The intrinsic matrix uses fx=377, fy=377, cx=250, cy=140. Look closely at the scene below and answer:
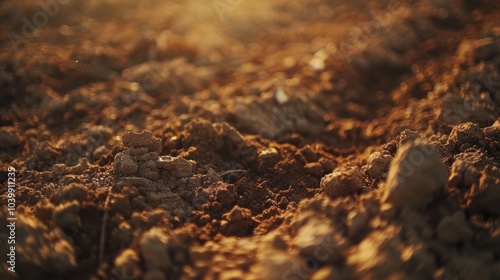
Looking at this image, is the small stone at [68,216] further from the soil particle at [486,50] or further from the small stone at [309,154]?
the soil particle at [486,50]

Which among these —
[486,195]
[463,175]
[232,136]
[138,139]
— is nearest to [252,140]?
[232,136]

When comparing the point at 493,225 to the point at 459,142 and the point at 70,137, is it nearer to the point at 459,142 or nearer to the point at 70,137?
the point at 459,142

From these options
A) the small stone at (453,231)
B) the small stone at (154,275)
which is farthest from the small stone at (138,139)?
the small stone at (453,231)

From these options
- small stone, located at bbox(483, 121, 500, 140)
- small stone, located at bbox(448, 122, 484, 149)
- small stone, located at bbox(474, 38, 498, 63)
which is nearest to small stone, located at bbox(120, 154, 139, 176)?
small stone, located at bbox(448, 122, 484, 149)

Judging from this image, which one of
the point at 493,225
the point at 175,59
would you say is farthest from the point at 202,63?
the point at 493,225

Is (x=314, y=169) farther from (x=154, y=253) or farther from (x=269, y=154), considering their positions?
(x=154, y=253)

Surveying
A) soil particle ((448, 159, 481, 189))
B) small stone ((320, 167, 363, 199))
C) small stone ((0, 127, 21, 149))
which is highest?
small stone ((0, 127, 21, 149))

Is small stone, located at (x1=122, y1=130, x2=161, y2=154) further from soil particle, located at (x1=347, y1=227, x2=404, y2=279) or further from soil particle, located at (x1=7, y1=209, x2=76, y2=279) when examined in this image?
soil particle, located at (x1=347, y1=227, x2=404, y2=279)
